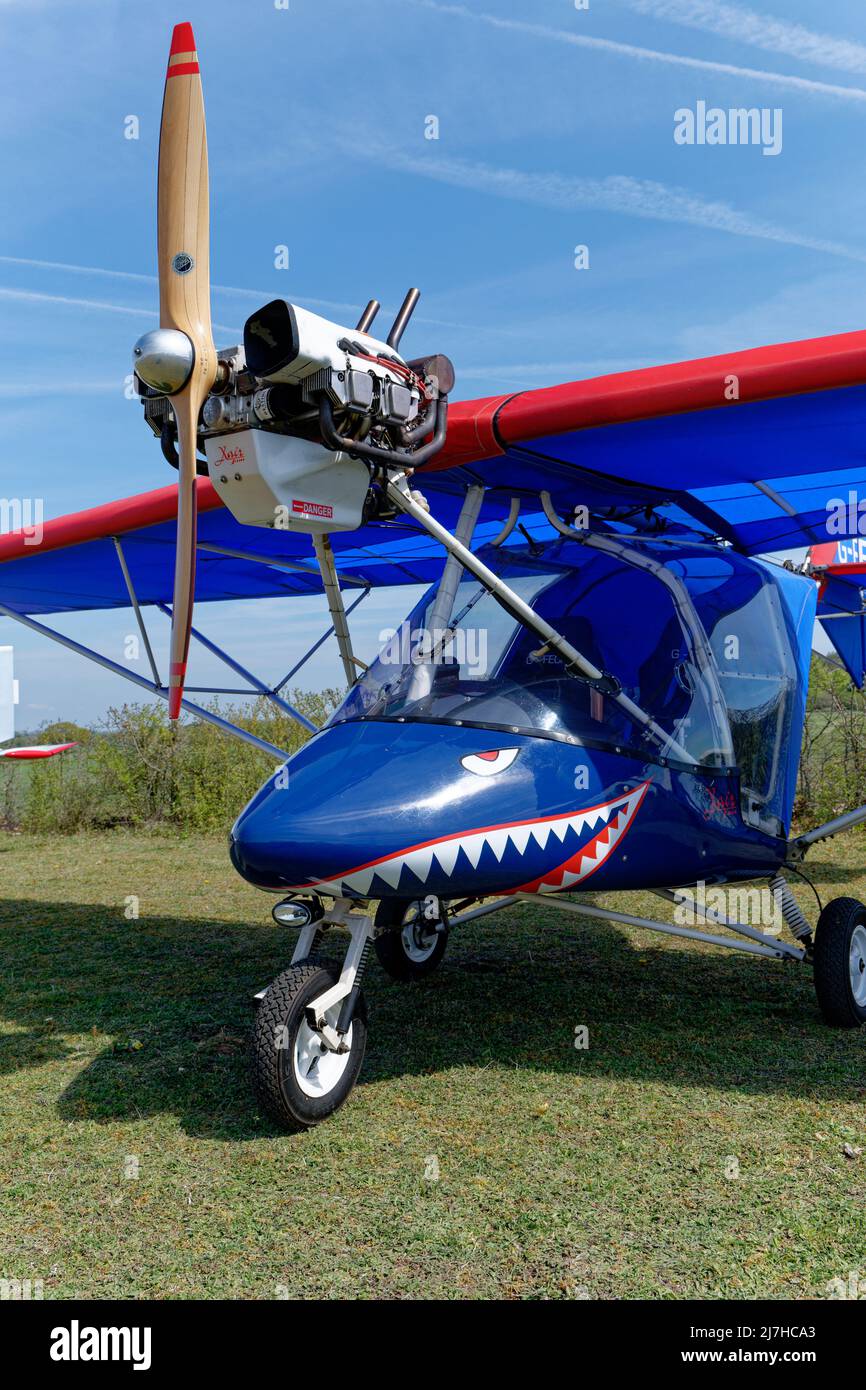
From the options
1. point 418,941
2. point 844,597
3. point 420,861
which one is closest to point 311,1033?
point 420,861

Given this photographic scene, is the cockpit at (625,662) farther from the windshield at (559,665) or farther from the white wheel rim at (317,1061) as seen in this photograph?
the white wheel rim at (317,1061)

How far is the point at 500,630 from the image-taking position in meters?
4.86

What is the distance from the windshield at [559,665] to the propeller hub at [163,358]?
148 centimetres

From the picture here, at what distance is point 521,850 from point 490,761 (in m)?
0.38

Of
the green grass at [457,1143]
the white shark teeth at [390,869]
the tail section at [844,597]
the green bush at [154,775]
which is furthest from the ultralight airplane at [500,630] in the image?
the green bush at [154,775]

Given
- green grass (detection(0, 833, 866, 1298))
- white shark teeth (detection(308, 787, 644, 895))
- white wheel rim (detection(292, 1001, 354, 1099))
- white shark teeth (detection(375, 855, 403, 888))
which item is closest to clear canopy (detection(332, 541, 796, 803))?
white shark teeth (detection(308, 787, 644, 895))

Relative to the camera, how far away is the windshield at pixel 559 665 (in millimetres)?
4539

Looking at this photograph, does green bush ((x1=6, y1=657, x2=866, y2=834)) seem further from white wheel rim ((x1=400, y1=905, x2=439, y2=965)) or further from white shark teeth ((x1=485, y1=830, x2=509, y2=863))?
white shark teeth ((x1=485, y1=830, x2=509, y2=863))

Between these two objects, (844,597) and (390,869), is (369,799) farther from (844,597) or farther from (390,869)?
(844,597)
